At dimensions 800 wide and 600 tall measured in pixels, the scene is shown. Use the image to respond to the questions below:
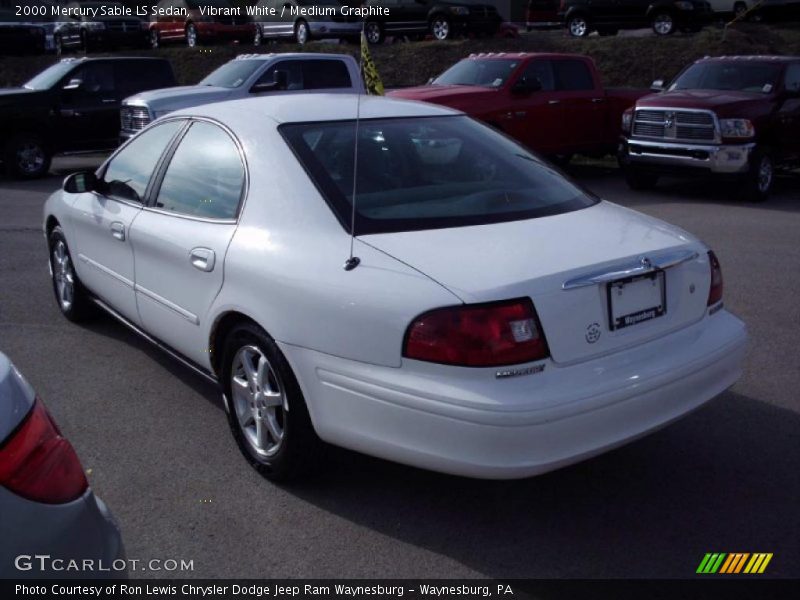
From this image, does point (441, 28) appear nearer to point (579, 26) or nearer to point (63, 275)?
point (579, 26)

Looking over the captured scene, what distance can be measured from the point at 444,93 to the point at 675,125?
10.6 feet

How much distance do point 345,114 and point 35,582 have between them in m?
2.92

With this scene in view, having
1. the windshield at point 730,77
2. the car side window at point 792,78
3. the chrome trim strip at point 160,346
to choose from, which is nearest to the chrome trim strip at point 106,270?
the chrome trim strip at point 160,346

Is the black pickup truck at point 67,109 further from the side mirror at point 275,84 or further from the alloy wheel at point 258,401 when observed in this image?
the alloy wheel at point 258,401

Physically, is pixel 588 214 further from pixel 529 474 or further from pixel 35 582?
pixel 35 582

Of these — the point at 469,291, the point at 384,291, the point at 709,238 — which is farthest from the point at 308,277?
the point at 709,238

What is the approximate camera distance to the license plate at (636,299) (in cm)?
355

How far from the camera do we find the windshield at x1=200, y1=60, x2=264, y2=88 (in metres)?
14.9

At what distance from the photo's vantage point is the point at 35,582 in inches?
85.7

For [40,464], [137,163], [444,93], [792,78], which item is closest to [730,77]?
[792,78]

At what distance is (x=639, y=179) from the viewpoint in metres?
13.5

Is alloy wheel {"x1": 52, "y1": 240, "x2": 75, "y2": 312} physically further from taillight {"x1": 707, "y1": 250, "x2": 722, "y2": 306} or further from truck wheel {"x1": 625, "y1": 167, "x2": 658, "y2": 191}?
truck wheel {"x1": 625, "y1": 167, "x2": 658, "y2": 191}

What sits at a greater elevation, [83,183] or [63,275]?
[83,183]

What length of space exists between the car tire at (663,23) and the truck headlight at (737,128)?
1428 cm
